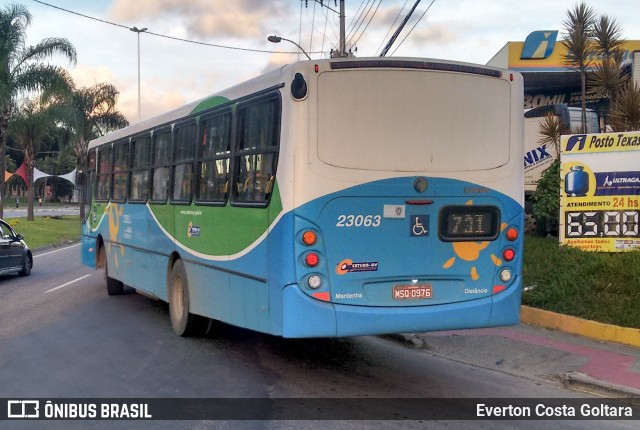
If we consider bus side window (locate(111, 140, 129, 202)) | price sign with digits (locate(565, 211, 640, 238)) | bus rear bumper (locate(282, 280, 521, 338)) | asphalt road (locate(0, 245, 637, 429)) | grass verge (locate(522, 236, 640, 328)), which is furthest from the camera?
bus side window (locate(111, 140, 129, 202))

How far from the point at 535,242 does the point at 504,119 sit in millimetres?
7505

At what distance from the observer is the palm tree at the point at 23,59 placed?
3181cm

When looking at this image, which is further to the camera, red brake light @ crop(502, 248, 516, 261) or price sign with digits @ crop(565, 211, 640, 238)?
price sign with digits @ crop(565, 211, 640, 238)

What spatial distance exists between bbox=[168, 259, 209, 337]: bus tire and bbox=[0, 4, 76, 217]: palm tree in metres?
25.0

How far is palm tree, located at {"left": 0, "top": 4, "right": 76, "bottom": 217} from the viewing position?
3181 cm

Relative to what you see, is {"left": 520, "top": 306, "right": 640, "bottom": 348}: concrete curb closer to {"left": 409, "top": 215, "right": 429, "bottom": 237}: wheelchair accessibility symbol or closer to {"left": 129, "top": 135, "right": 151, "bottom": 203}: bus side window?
{"left": 409, "top": 215, "right": 429, "bottom": 237}: wheelchair accessibility symbol

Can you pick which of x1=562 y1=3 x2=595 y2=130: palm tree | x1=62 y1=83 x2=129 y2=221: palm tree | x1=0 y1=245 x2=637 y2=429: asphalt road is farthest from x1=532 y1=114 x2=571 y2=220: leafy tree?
x1=62 y1=83 x2=129 y2=221: palm tree

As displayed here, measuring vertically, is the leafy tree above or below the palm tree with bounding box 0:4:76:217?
below

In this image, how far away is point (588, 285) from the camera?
10.8m

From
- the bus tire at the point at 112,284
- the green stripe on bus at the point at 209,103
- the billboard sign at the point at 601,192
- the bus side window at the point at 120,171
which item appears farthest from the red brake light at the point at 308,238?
the bus tire at the point at 112,284

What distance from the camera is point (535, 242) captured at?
47.1 feet

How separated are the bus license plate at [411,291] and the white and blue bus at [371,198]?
0.01 m

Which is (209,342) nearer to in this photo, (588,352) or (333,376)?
(333,376)

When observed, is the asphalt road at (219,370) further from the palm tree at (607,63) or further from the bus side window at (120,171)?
the palm tree at (607,63)
